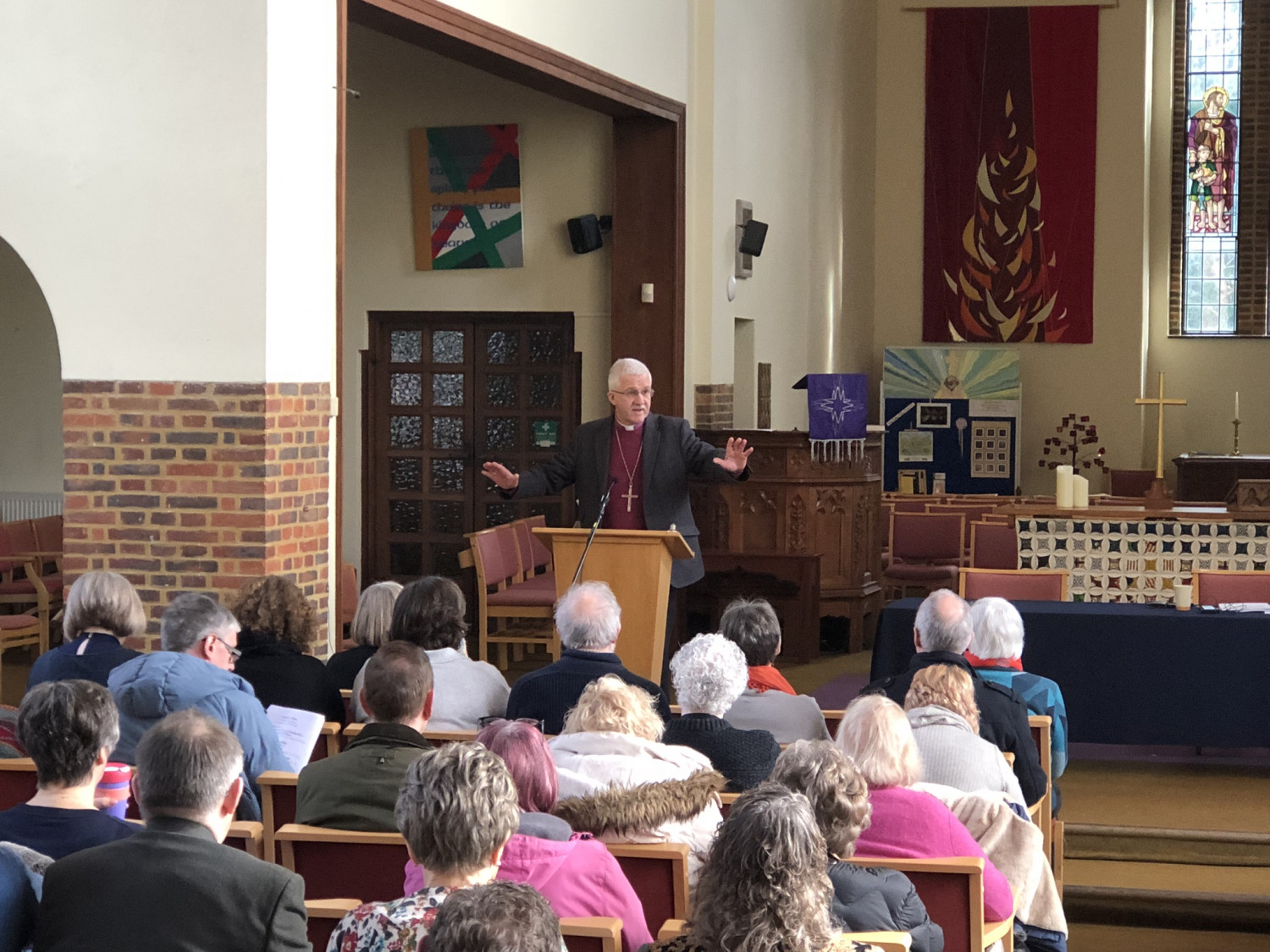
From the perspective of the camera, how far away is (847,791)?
2809 millimetres

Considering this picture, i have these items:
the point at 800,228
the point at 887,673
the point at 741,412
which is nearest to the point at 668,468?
the point at 887,673

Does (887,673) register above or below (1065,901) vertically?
above

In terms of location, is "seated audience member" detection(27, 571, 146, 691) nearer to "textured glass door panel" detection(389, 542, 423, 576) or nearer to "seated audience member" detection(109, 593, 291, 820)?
"seated audience member" detection(109, 593, 291, 820)

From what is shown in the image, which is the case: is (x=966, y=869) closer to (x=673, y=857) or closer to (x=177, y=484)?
(x=673, y=857)

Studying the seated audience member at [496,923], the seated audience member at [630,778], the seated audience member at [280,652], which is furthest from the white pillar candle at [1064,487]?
the seated audience member at [496,923]

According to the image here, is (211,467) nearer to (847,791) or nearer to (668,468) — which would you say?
(668,468)

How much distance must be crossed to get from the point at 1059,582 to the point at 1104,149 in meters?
9.81

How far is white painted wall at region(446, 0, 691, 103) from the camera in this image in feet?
26.6

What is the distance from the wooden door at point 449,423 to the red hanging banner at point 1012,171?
7004 mm

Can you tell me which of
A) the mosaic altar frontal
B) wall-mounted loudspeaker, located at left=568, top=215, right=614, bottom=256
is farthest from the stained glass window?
the mosaic altar frontal

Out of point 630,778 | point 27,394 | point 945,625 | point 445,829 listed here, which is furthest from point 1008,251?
point 445,829

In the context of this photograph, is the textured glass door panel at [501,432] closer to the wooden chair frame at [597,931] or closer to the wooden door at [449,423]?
the wooden door at [449,423]

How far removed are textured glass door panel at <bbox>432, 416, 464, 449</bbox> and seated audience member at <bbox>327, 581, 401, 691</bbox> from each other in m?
5.89

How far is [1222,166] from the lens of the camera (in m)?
16.8
